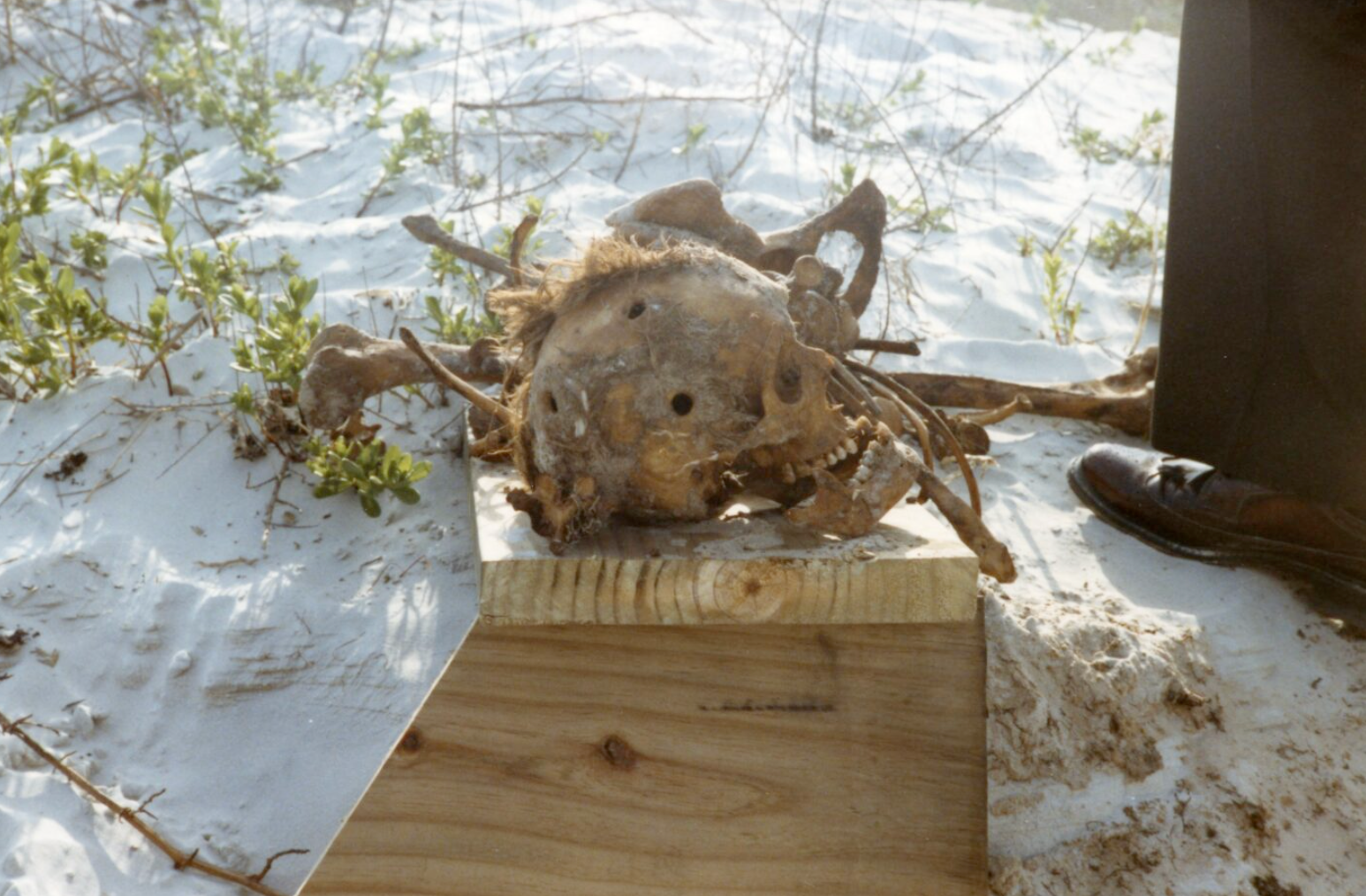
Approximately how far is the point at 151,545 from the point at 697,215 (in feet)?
4.56

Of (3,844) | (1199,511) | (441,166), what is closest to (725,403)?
(3,844)

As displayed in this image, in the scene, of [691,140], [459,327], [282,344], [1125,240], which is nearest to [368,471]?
[282,344]

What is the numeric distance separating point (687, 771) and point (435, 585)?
855 millimetres

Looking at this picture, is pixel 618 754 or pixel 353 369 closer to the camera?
pixel 618 754

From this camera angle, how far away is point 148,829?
1903 mm

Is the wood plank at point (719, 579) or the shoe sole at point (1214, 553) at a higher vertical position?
the wood plank at point (719, 579)

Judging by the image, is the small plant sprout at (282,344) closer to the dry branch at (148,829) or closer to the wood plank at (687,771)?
the dry branch at (148,829)

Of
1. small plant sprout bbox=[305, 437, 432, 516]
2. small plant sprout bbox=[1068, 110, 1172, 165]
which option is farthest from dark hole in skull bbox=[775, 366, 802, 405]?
small plant sprout bbox=[1068, 110, 1172, 165]

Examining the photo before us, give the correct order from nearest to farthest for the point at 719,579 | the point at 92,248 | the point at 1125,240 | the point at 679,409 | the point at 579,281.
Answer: the point at 719,579 < the point at 679,409 < the point at 579,281 < the point at 92,248 < the point at 1125,240

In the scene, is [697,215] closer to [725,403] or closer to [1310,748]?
[725,403]

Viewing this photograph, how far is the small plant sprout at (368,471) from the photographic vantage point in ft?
8.41

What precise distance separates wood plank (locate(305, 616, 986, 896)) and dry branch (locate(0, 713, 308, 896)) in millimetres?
209

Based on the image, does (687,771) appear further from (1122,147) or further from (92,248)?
(1122,147)

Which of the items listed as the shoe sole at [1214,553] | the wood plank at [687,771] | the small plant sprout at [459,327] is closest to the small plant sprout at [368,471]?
the small plant sprout at [459,327]
